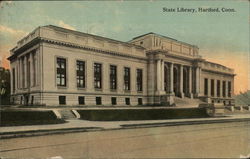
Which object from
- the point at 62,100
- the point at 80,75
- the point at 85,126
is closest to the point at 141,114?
the point at 85,126

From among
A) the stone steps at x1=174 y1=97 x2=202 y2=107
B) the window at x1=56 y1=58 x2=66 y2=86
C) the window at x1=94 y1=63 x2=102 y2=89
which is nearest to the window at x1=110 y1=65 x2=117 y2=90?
the window at x1=94 y1=63 x2=102 y2=89

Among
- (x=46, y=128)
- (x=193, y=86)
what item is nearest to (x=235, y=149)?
(x=193, y=86)

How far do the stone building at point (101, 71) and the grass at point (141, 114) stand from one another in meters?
0.58

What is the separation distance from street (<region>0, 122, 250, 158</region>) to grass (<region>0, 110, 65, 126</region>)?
80 centimetres

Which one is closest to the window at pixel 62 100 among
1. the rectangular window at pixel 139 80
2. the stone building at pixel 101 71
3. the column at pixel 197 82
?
the stone building at pixel 101 71

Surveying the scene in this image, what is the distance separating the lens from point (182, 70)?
47.2 ft

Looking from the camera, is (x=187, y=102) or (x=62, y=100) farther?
(x=187, y=102)

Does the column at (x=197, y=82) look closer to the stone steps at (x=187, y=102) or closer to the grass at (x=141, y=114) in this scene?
the stone steps at (x=187, y=102)

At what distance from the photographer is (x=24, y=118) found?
8.38 m

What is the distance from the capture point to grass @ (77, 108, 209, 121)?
33.8 ft

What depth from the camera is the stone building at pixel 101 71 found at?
378 inches

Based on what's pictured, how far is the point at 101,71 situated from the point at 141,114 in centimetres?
382

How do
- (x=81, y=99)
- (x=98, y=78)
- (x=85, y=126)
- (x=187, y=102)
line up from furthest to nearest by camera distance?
1. (x=98, y=78)
2. (x=187, y=102)
3. (x=81, y=99)
4. (x=85, y=126)

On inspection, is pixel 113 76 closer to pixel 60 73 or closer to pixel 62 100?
pixel 60 73
